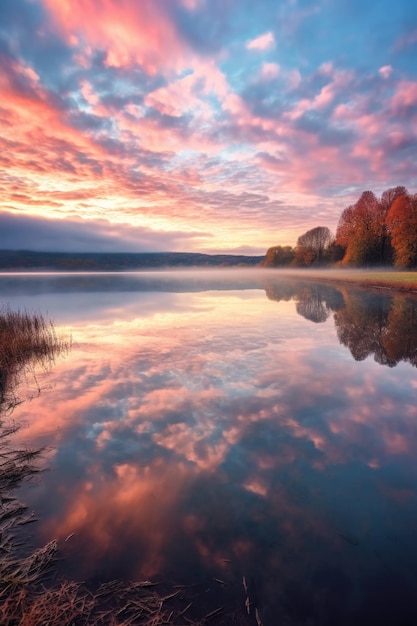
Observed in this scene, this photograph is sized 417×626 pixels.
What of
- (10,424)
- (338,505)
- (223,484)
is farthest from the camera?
(10,424)

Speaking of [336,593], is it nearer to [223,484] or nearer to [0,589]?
[223,484]

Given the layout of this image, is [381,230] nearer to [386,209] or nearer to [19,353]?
[386,209]

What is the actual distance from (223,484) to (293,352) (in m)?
9.75

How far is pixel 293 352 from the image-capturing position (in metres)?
15.0

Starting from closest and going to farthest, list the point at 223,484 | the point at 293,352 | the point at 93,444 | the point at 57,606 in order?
1. the point at 57,606
2. the point at 223,484
3. the point at 93,444
4. the point at 293,352

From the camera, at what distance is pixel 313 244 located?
4560 inches

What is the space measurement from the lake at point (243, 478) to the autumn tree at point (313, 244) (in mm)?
106939

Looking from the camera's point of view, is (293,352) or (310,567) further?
(293,352)

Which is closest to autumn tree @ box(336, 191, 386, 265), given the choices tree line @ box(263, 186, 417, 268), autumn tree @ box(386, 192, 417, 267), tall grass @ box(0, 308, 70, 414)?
tree line @ box(263, 186, 417, 268)

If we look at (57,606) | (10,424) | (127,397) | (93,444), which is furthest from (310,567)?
(10,424)

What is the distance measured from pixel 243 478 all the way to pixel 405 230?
2428 inches

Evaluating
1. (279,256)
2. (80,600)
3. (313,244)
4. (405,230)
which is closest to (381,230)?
(405,230)

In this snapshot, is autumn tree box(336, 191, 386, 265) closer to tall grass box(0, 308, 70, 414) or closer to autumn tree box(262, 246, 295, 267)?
tall grass box(0, 308, 70, 414)

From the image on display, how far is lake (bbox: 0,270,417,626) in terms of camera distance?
425cm
